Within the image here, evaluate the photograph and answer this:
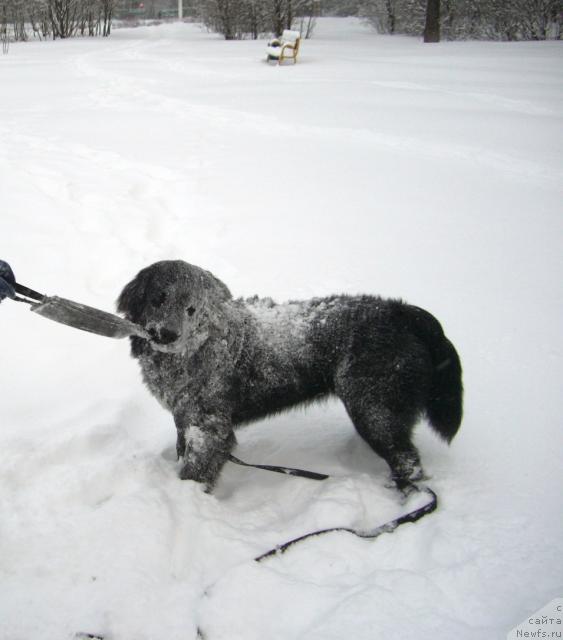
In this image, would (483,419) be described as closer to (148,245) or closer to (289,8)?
(148,245)

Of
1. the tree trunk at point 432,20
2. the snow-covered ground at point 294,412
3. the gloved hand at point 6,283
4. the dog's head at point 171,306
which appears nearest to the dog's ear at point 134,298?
the dog's head at point 171,306

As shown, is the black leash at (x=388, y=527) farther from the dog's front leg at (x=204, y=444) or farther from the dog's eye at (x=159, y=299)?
the dog's eye at (x=159, y=299)

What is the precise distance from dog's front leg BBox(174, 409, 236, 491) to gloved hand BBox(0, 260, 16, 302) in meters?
1.03

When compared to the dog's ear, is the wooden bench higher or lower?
higher

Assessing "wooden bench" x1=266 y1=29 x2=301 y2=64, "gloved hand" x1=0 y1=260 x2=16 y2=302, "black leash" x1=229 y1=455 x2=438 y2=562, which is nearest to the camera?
"gloved hand" x1=0 y1=260 x2=16 y2=302

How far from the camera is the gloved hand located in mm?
1914

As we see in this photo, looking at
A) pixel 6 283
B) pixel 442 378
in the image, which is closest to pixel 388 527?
pixel 442 378

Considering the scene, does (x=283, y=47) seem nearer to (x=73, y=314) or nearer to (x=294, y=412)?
(x=294, y=412)

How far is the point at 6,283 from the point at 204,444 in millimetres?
1206

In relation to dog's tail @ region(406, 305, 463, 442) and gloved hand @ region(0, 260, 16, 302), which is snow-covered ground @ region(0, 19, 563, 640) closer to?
dog's tail @ region(406, 305, 463, 442)

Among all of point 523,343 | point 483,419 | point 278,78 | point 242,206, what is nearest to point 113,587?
point 483,419

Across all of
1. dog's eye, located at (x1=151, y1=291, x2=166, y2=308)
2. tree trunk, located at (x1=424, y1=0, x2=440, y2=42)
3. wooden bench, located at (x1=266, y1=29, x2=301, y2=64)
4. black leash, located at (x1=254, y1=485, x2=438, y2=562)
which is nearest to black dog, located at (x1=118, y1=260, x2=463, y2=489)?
dog's eye, located at (x1=151, y1=291, x2=166, y2=308)

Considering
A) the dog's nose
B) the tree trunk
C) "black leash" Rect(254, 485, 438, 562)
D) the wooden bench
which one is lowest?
"black leash" Rect(254, 485, 438, 562)

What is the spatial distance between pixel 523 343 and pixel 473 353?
39cm
